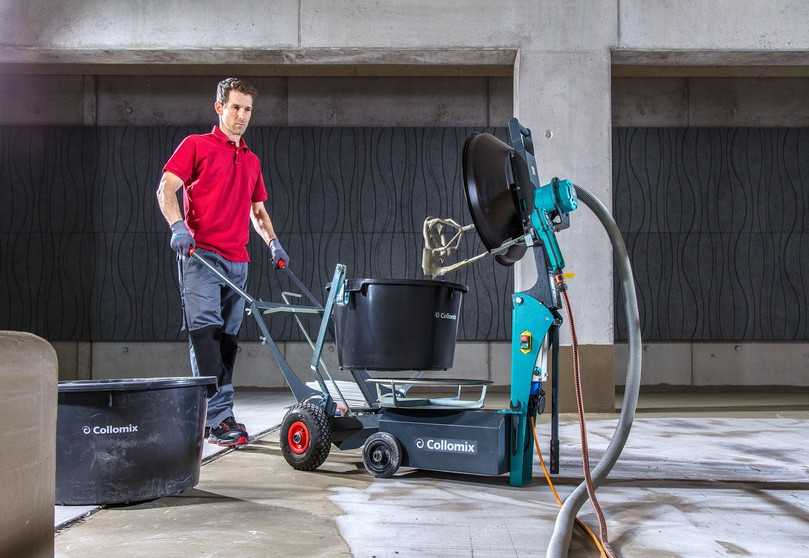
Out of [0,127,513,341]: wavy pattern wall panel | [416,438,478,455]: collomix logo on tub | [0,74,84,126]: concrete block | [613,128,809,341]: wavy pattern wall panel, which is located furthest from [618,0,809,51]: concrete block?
[0,74,84,126]: concrete block

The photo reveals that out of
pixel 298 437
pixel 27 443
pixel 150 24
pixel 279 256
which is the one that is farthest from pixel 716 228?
pixel 27 443

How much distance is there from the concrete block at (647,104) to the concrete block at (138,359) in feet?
15.6

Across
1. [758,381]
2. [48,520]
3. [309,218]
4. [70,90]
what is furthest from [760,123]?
[48,520]

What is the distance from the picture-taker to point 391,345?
2590 mm

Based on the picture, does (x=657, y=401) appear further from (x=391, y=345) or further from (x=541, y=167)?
(x=391, y=345)

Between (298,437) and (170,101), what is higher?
(170,101)

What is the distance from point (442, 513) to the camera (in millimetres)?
2074

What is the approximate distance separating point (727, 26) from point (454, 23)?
1.79 metres

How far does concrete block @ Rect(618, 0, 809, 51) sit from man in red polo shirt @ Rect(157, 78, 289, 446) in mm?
3000

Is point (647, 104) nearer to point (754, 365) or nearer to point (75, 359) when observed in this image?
point (754, 365)

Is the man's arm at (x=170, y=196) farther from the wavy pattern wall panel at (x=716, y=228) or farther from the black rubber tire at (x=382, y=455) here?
the wavy pattern wall panel at (x=716, y=228)

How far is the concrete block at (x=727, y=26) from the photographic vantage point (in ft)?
16.1

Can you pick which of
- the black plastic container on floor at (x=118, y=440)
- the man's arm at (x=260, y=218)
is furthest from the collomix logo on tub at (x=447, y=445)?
the man's arm at (x=260, y=218)

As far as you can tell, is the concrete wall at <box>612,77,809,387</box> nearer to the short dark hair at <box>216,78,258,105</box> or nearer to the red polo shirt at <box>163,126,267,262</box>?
the red polo shirt at <box>163,126,267,262</box>
